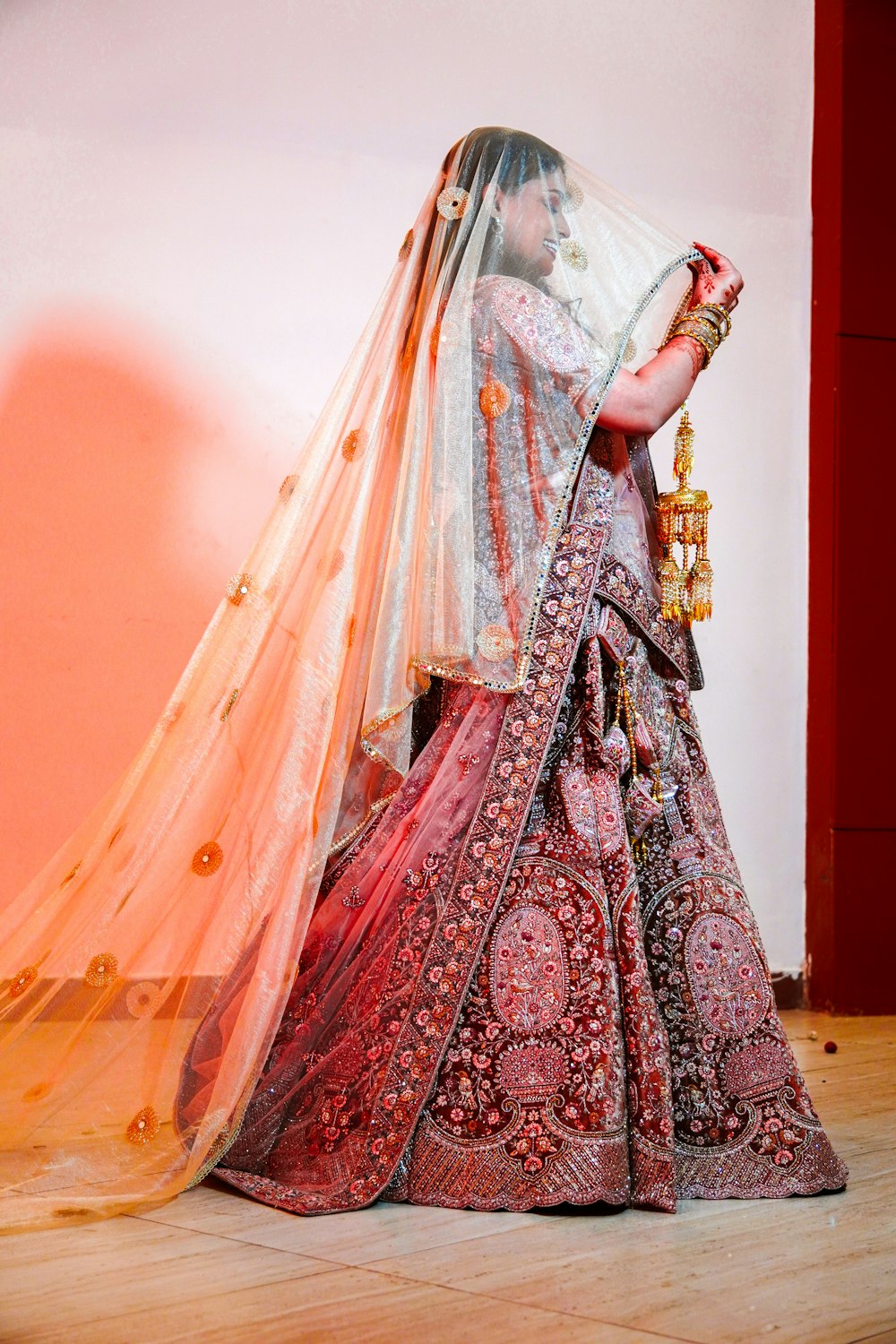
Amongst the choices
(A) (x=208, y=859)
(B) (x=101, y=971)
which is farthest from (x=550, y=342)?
(B) (x=101, y=971)

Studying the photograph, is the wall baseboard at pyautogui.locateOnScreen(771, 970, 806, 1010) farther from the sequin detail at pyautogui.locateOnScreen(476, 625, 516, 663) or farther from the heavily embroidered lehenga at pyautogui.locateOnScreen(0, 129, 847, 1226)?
the sequin detail at pyautogui.locateOnScreen(476, 625, 516, 663)

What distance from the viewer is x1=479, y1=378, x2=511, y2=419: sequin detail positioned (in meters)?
1.99

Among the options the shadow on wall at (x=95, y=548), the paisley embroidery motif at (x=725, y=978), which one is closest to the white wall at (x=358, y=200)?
the shadow on wall at (x=95, y=548)

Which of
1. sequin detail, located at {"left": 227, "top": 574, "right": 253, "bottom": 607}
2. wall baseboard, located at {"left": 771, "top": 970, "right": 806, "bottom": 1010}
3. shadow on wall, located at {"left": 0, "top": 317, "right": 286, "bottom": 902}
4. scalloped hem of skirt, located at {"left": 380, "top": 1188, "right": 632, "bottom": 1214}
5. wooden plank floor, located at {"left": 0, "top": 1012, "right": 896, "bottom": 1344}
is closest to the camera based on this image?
wooden plank floor, located at {"left": 0, "top": 1012, "right": 896, "bottom": 1344}

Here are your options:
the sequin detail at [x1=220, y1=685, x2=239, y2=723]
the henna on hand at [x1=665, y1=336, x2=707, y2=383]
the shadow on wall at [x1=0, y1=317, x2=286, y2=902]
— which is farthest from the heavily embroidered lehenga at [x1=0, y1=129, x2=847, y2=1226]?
the shadow on wall at [x1=0, y1=317, x2=286, y2=902]

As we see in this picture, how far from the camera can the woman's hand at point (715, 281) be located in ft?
7.06

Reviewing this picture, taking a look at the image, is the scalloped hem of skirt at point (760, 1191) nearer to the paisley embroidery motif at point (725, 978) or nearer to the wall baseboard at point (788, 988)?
the paisley embroidery motif at point (725, 978)

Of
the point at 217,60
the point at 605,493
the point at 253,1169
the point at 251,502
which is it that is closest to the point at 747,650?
the point at 251,502

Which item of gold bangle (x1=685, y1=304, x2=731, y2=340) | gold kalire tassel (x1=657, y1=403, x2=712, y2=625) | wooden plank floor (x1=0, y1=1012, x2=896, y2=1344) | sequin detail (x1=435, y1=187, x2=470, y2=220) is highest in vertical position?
sequin detail (x1=435, y1=187, x2=470, y2=220)

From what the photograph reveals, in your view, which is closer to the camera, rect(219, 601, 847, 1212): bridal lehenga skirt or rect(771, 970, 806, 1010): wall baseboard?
rect(219, 601, 847, 1212): bridal lehenga skirt

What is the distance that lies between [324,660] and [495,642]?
0.25 meters

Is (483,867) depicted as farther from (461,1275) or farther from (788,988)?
(788,988)

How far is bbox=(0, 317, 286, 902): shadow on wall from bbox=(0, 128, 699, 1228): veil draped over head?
3.40 feet

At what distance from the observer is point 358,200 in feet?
10.6
